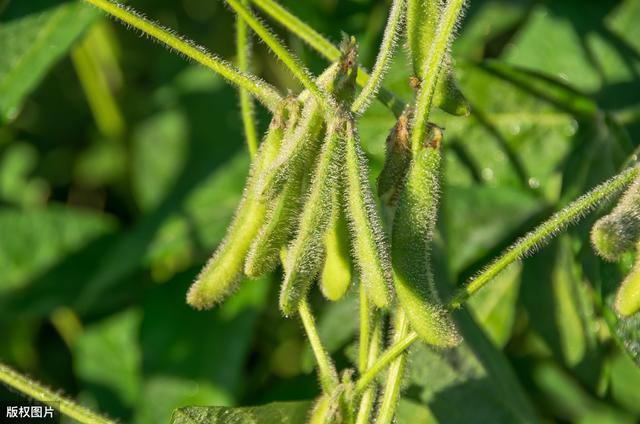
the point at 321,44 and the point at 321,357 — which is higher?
the point at 321,44

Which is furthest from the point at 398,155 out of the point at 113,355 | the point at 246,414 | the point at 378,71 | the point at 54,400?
the point at 113,355

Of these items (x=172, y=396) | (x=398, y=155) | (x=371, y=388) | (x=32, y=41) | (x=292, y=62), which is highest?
(x=32, y=41)

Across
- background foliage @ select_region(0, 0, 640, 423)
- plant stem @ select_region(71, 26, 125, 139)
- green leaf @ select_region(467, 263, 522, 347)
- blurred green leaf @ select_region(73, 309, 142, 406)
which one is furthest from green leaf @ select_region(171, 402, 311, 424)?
plant stem @ select_region(71, 26, 125, 139)

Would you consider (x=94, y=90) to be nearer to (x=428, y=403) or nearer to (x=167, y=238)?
(x=167, y=238)

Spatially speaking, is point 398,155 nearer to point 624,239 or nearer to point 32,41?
point 624,239

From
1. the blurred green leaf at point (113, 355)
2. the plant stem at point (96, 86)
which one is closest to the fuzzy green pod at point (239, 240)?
the blurred green leaf at point (113, 355)

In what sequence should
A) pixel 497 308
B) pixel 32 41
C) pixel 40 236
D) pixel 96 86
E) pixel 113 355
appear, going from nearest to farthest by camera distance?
pixel 32 41 → pixel 497 308 → pixel 113 355 → pixel 40 236 → pixel 96 86
